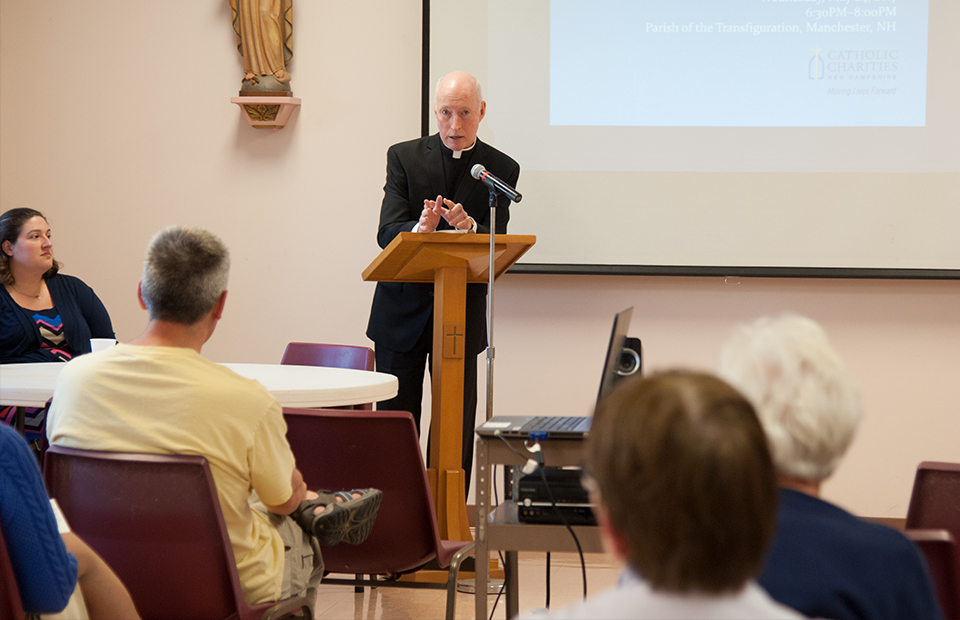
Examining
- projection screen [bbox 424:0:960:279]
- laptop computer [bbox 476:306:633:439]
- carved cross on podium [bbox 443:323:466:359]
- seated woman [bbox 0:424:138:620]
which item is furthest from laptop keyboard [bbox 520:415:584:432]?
projection screen [bbox 424:0:960:279]

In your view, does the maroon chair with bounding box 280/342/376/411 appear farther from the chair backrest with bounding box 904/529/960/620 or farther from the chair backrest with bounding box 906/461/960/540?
the chair backrest with bounding box 904/529/960/620

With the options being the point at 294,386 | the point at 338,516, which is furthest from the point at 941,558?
the point at 294,386

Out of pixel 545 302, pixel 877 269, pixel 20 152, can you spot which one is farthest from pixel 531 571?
pixel 20 152

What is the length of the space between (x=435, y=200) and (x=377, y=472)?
1.44 meters

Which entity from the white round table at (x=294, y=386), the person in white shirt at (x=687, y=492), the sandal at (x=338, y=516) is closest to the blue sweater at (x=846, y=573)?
the person in white shirt at (x=687, y=492)

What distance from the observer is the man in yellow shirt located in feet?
4.97

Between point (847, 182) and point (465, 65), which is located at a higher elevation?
point (465, 65)

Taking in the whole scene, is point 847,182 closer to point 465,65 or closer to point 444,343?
point 465,65

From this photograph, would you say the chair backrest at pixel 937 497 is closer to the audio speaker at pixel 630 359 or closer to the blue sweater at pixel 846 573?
the audio speaker at pixel 630 359

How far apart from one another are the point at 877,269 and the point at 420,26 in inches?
91.0

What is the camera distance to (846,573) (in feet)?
2.82

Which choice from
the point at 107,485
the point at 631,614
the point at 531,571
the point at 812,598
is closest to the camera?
the point at 631,614

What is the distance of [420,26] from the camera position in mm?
4047

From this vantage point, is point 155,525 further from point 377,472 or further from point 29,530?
point 377,472
